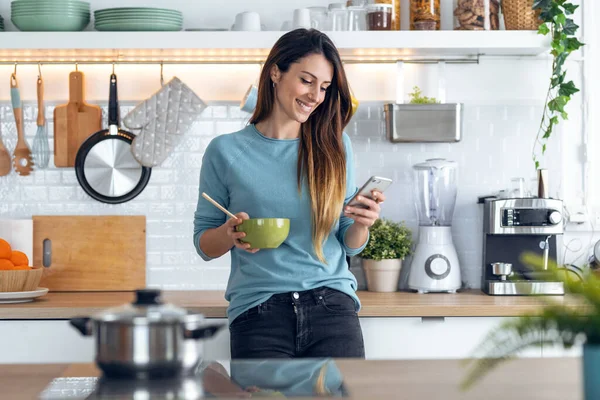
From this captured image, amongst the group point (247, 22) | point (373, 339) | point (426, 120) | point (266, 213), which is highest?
point (247, 22)

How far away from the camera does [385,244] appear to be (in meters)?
3.39

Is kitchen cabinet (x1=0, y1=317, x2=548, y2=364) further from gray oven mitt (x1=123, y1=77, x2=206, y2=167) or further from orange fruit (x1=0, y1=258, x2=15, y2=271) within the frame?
gray oven mitt (x1=123, y1=77, x2=206, y2=167)

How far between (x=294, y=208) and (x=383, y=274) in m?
1.14

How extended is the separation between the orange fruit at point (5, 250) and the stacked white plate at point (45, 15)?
33.6 inches

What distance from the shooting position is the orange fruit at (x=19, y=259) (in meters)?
3.20

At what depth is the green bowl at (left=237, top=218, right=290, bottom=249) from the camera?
2109 mm

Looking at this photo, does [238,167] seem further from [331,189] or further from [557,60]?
[557,60]

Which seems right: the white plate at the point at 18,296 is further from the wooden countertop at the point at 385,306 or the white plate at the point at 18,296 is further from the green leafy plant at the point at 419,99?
the green leafy plant at the point at 419,99

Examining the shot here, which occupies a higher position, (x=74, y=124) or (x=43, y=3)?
(x=43, y=3)

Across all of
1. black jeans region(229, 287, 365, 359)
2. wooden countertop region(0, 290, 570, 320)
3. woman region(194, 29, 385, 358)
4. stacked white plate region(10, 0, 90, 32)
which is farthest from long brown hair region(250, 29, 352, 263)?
stacked white plate region(10, 0, 90, 32)

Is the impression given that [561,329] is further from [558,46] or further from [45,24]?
[45,24]

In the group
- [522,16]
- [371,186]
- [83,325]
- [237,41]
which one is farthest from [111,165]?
[83,325]

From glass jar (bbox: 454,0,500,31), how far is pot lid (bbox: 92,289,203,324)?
239 cm

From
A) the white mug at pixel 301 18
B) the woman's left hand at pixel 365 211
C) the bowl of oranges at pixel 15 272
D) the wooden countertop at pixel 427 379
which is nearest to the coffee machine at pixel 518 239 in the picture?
the white mug at pixel 301 18
